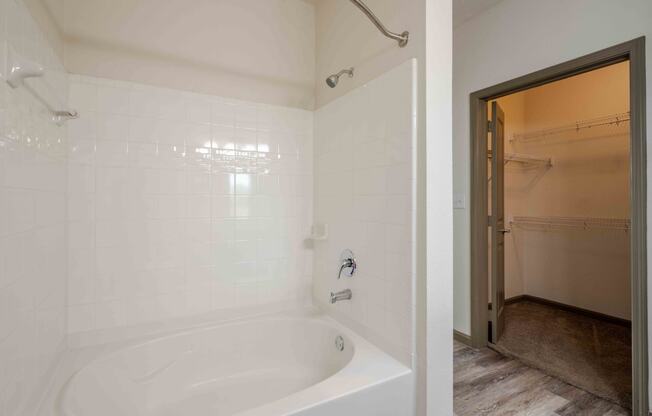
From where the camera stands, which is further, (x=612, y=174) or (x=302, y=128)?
(x=612, y=174)

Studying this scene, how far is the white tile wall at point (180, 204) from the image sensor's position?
1.53 metres

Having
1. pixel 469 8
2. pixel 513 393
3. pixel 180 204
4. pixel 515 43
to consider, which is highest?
pixel 469 8

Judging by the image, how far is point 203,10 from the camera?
1796 mm

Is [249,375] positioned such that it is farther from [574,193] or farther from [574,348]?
[574,193]

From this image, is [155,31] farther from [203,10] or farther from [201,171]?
[201,171]

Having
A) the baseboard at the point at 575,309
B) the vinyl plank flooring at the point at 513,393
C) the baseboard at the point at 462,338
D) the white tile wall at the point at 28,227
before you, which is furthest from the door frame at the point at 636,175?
the white tile wall at the point at 28,227

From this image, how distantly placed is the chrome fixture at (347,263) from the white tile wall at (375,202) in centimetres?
4

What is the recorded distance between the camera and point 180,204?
5.67ft

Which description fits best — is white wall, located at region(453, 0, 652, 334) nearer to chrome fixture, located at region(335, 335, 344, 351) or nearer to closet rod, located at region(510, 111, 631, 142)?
chrome fixture, located at region(335, 335, 344, 351)

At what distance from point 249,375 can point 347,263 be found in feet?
2.92

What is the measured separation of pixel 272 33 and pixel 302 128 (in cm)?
65

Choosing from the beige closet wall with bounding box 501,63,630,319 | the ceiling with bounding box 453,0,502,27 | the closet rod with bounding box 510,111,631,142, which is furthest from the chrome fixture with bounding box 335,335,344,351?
the closet rod with bounding box 510,111,631,142

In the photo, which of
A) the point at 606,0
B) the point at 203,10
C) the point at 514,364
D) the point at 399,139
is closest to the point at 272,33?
the point at 203,10

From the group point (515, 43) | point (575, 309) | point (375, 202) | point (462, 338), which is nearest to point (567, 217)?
point (575, 309)
